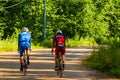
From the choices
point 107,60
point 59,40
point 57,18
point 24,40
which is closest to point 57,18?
point 57,18

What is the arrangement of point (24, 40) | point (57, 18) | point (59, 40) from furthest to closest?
point (57, 18)
point (24, 40)
point (59, 40)

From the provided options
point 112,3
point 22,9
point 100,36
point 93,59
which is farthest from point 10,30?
point 93,59

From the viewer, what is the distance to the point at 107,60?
848 inches

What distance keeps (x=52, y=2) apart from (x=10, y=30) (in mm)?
7411

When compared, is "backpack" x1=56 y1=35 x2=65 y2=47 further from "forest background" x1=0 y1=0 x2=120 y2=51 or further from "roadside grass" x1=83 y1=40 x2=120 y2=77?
"forest background" x1=0 y1=0 x2=120 y2=51

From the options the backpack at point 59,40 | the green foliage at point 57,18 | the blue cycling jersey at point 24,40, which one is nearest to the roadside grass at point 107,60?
the backpack at point 59,40

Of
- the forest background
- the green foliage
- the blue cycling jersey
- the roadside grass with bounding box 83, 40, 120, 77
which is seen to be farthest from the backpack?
the green foliage

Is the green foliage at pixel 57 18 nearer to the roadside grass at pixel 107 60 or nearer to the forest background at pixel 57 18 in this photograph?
the forest background at pixel 57 18

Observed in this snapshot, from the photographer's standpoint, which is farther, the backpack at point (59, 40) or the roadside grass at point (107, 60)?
the roadside grass at point (107, 60)

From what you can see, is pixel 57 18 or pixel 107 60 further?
pixel 57 18

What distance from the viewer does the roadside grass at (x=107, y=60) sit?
20025 millimetres

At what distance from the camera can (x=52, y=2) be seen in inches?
2773

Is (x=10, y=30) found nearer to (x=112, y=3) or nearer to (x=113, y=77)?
(x=112, y=3)

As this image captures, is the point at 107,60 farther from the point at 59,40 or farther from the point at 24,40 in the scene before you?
the point at 24,40
